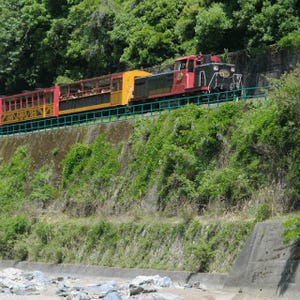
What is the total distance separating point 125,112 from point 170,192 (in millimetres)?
11995

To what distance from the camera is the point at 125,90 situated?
127 feet

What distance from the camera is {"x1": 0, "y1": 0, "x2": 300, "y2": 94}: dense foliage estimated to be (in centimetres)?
3866

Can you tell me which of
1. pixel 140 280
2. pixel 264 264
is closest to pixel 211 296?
pixel 264 264

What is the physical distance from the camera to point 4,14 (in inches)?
2192

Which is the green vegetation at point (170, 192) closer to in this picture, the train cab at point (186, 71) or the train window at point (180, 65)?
the train cab at point (186, 71)

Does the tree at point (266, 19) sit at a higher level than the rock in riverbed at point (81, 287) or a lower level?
higher

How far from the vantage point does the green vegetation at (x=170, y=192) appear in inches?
890

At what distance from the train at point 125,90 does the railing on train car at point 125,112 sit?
0.36 metres

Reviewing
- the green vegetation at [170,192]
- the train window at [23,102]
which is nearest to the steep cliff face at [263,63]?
the green vegetation at [170,192]

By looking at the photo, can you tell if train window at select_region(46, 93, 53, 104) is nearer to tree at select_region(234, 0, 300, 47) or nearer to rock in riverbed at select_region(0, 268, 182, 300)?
tree at select_region(234, 0, 300, 47)

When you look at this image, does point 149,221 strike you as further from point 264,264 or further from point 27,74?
point 27,74

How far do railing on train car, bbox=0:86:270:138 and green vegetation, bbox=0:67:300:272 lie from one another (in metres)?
2.25

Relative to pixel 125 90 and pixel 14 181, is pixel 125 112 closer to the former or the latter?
pixel 125 90

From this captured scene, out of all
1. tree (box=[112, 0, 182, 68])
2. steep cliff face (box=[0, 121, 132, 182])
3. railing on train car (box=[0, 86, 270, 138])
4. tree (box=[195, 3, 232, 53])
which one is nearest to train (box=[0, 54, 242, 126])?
railing on train car (box=[0, 86, 270, 138])
